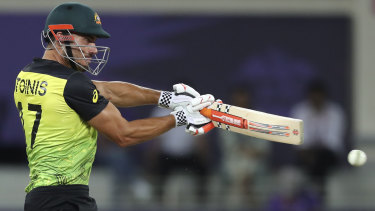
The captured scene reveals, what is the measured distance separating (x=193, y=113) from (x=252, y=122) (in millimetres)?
350

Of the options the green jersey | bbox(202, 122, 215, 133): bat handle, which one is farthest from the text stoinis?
bbox(202, 122, 215, 133): bat handle

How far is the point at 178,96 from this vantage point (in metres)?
4.54

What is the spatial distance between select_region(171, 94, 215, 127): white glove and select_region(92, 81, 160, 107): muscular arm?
296 millimetres

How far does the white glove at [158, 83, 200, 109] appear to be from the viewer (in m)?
4.48

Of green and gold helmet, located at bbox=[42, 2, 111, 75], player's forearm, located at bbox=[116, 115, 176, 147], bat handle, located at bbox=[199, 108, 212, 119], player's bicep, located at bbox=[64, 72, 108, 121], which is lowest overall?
player's forearm, located at bbox=[116, 115, 176, 147]

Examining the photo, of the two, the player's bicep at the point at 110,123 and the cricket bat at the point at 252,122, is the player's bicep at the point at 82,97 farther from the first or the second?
the cricket bat at the point at 252,122

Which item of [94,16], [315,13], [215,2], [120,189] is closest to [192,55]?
[215,2]

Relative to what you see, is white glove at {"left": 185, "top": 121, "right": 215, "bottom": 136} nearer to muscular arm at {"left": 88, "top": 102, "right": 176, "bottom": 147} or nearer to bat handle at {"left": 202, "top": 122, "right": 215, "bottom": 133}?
bat handle at {"left": 202, "top": 122, "right": 215, "bottom": 133}

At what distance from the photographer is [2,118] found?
33.3 feet

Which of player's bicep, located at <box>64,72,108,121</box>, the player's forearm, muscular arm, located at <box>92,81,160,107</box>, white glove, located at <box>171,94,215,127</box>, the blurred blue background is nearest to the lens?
player's bicep, located at <box>64,72,108,121</box>

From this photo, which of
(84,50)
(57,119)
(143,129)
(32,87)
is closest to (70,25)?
(84,50)

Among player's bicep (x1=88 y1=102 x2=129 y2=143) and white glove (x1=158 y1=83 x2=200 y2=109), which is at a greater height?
white glove (x1=158 y1=83 x2=200 y2=109)

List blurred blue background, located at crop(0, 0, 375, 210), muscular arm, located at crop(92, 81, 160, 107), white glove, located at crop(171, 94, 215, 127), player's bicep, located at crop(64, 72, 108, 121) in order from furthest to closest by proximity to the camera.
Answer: blurred blue background, located at crop(0, 0, 375, 210) < muscular arm, located at crop(92, 81, 160, 107) < white glove, located at crop(171, 94, 215, 127) < player's bicep, located at crop(64, 72, 108, 121)

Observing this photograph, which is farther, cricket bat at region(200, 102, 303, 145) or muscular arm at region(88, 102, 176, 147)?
cricket bat at region(200, 102, 303, 145)
